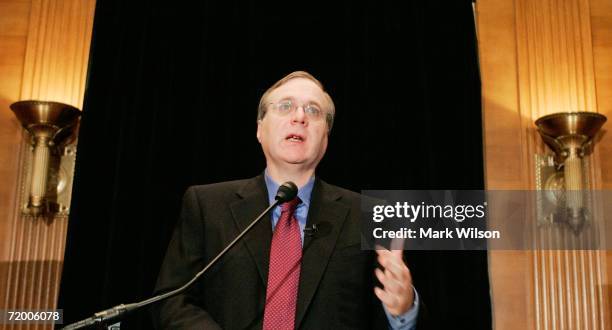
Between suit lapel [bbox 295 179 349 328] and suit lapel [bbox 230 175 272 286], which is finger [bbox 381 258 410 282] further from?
suit lapel [bbox 230 175 272 286]

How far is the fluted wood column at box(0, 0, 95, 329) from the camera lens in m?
3.22

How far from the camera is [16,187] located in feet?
10.9

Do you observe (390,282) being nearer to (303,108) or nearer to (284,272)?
(284,272)

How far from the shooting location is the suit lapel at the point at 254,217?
2166mm

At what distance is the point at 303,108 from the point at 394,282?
2.71 ft

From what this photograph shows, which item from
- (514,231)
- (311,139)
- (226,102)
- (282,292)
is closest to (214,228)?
(282,292)

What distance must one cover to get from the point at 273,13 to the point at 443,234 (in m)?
1.40

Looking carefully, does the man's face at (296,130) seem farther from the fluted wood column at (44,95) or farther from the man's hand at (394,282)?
the fluted wood column at (44,95)

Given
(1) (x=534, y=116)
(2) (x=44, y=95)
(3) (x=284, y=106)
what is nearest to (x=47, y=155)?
(2) (x=44, y=95)

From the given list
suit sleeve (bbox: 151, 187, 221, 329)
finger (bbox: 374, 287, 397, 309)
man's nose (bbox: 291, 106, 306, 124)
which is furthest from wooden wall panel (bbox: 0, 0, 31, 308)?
finger (bbox: 374, 287, 397, 309)

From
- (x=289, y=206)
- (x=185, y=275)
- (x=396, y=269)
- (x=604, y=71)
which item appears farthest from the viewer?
(x=604, y=71)

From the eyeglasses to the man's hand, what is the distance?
2.33 feet

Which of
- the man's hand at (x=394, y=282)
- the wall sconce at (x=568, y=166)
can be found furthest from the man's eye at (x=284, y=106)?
the wall sconce at (x=568, y=166)

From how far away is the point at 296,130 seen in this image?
97.6 inches
